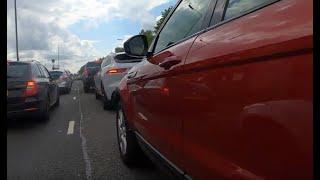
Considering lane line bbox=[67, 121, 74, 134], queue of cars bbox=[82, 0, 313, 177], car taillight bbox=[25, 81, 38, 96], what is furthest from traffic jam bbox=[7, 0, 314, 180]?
car taillight bbox=[25, 81, 38, 96]

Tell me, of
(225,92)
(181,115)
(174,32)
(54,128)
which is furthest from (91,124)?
(225,92)

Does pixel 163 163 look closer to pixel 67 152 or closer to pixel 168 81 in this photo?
pixel 168 81

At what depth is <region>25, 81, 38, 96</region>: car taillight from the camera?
970 cm

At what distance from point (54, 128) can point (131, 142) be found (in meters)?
4.53

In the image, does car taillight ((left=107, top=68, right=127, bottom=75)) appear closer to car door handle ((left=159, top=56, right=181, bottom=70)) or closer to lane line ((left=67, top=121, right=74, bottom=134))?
lane line ((left=67, top=121, right=74, bottom=134))

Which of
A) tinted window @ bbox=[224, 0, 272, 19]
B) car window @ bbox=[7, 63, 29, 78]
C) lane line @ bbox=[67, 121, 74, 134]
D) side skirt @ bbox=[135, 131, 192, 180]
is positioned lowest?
lane line @ bbox=[67, 121, 74, 134]

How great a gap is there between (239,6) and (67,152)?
476cm

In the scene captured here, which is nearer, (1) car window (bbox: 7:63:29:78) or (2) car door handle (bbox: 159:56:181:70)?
(2) car door handle (bbox: 159:56:181:70)

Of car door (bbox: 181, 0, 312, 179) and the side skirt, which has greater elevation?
car door (bbox: 181, 0, 312, 179)

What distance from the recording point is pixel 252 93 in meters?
2.29

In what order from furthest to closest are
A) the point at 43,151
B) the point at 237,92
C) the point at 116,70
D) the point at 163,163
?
1. the point at 116,70
2. the point at 43,151
3. the point at 163,163
4. the point at 237,92

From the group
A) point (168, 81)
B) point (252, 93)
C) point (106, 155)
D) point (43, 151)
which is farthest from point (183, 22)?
point (43, 151)

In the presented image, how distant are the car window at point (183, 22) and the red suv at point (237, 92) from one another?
0.02 m

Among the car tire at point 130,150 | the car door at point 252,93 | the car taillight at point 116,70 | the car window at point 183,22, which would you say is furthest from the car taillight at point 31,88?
the car door at point 252,93
